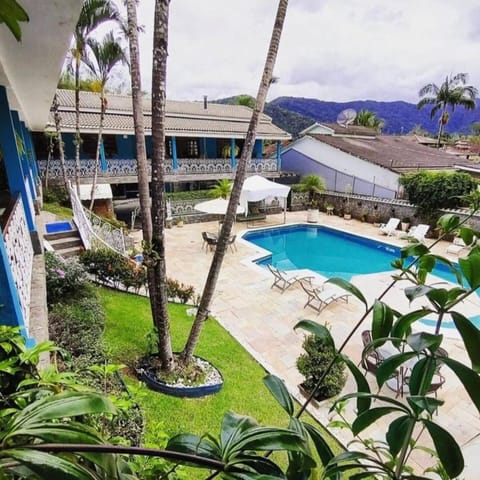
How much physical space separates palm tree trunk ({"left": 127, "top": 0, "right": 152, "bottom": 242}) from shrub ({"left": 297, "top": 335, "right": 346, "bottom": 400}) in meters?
3.36

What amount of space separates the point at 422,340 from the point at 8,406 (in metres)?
1.74

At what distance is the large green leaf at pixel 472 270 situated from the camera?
0.96 m

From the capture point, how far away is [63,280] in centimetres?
627

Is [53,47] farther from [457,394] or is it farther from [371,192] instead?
[371,192]

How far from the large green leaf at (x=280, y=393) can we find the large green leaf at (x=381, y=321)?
46 cm

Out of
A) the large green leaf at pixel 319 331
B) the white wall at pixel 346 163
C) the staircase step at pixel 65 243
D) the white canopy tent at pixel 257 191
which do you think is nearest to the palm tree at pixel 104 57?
the staircase step at pixel 65 243

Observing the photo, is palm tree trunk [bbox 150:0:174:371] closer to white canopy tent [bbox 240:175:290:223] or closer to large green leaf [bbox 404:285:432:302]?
large green leaf [bbox 404:285:432:302]

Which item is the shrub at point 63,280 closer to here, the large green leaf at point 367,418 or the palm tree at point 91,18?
the large green leaf at point 367,418

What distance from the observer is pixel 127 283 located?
27.5ft

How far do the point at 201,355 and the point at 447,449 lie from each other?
221 inches

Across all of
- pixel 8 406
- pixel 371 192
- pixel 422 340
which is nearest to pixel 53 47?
pixel 8 406

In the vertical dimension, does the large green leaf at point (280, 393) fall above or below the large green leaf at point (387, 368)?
below

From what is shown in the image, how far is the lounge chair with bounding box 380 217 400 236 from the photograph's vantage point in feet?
51.8

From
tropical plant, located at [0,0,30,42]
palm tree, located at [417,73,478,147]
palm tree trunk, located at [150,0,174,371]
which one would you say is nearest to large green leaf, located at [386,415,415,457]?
tropical plant, located at [0,0,30,42]
